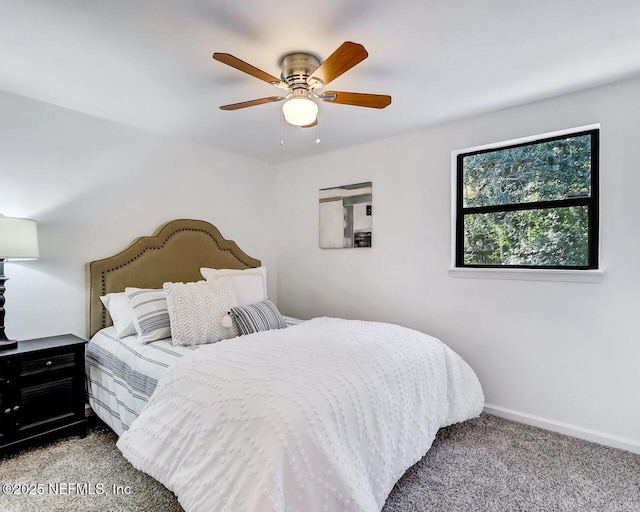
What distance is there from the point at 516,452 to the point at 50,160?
12.4 ft

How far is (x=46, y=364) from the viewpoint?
7.53 ft

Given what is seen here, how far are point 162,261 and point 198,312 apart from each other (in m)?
0.93

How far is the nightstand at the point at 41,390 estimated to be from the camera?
215 centimetres

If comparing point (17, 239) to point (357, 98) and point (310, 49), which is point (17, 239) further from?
point (357, 98)

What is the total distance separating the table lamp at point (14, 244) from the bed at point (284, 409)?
57 centimetres

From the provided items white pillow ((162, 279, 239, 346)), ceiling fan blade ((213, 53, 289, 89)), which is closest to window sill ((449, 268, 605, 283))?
white pillow ((162, 279, 239, 346))

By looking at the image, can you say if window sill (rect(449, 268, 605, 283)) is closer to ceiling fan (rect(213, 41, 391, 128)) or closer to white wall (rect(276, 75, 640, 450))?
white wall (rect(276, 75, 640, 450))

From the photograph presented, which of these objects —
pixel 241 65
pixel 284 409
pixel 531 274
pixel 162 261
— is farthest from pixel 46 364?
pixel 531 274

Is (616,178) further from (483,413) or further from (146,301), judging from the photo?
(146,301)

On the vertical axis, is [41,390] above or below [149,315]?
below

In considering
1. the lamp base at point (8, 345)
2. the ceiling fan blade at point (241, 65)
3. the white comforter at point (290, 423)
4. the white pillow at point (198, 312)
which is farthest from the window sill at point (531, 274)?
the lamp base at point (8, 345)

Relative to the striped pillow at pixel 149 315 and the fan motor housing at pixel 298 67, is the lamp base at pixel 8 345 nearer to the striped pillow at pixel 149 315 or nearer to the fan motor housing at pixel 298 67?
Result: the striped pillow at pixel 149 315

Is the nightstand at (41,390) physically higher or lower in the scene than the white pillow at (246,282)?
lower

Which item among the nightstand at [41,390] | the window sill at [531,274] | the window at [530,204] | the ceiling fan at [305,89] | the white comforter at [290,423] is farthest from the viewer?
the window at [530,204]
